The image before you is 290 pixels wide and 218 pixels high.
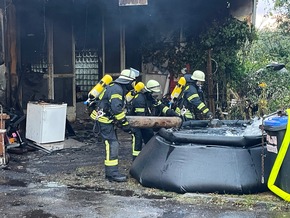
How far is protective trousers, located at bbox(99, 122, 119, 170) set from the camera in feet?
23.8

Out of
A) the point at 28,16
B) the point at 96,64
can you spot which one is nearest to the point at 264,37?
the point at 96,64

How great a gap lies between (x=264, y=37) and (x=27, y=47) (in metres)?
8.40

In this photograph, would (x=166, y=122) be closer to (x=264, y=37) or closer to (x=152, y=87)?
(x=152, y=87)

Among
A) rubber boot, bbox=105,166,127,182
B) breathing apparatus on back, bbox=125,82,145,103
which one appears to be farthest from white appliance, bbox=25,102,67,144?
rubber boot, bbox=105,166,127,182

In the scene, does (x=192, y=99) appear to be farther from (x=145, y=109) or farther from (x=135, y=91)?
(x=135, y=91)

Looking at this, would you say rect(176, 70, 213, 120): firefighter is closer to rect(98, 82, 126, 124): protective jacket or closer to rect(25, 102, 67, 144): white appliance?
rect(98, 82, 126, 124): protective jacket

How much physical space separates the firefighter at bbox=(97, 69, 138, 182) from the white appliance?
2.73 metres

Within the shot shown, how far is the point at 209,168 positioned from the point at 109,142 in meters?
1.62

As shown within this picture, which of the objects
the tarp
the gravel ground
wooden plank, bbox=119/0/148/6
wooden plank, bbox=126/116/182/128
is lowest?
the gravel ground

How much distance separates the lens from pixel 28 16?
11.4 m

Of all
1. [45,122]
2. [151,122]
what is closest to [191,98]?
[151,122]

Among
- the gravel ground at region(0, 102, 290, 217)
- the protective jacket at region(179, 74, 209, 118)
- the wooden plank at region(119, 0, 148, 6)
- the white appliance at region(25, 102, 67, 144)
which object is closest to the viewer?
the gravel ground at region(0, 102, 290, 217)

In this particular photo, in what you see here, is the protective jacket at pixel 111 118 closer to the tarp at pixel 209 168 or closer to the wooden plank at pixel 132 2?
the tarp at pixel 209 168

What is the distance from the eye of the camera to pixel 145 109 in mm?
8234
